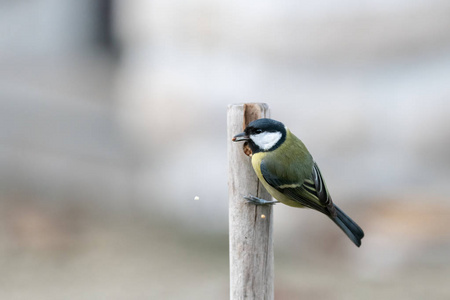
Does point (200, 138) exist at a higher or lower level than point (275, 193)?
higher

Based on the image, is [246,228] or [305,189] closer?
[246,228]

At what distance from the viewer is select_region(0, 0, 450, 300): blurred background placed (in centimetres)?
390

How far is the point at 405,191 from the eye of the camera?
3.95 metres

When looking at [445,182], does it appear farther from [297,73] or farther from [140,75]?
[140,75]

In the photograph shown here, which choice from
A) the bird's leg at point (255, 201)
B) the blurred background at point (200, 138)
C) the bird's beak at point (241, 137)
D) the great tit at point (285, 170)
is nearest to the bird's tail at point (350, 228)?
the great tit at point (285, 170)

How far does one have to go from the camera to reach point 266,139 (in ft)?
5.61

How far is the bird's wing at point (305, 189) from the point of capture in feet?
5.62

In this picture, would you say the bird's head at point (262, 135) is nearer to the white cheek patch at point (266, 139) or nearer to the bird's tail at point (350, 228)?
the white cheek patch at point (266, 139)

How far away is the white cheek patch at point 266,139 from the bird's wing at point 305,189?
70 millimetres

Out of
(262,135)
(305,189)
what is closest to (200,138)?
(305,189)

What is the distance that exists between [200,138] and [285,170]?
274 cm

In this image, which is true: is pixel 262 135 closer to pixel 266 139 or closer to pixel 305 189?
pixel 266 139

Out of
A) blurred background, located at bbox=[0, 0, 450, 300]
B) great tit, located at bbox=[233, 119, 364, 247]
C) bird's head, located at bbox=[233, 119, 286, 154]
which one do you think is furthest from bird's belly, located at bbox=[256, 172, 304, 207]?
blurred background, located at bbox=[0, 0, 450, 300]

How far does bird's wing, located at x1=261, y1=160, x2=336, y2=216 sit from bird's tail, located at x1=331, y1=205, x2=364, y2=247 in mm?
31
